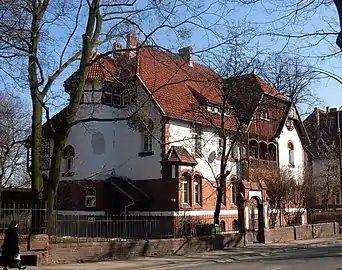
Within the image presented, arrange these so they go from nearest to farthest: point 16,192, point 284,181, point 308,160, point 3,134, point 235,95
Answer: point 235,95 < point 284,181 < point 16,192 < point 3,134 < point 308,160

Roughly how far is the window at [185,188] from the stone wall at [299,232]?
265 inches

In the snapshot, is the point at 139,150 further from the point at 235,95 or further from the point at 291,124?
the point at 291,124

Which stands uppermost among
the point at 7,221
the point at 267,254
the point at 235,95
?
the point at 235,95

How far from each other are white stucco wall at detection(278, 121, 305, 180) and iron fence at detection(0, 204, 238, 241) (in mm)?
12843

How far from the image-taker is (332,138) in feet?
240

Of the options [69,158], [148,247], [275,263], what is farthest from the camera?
[69,158]

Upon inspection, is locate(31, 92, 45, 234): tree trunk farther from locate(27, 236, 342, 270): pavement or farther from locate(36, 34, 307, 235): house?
locate(36, 34, 307, 235): house

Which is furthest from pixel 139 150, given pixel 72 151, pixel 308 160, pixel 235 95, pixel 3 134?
pixel 308 160

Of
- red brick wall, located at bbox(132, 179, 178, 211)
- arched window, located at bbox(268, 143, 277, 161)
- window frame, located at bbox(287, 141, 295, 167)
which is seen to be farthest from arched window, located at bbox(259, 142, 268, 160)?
red brick wall, located at bbox(132, 179, 178, 211)

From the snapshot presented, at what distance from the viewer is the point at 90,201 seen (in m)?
39.5

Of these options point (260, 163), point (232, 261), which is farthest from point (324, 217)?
point (232, 261)

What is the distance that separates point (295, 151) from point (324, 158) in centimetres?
1785

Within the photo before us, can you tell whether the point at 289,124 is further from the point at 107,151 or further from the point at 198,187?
the point at 107,151

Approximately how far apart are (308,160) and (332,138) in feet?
60.0
